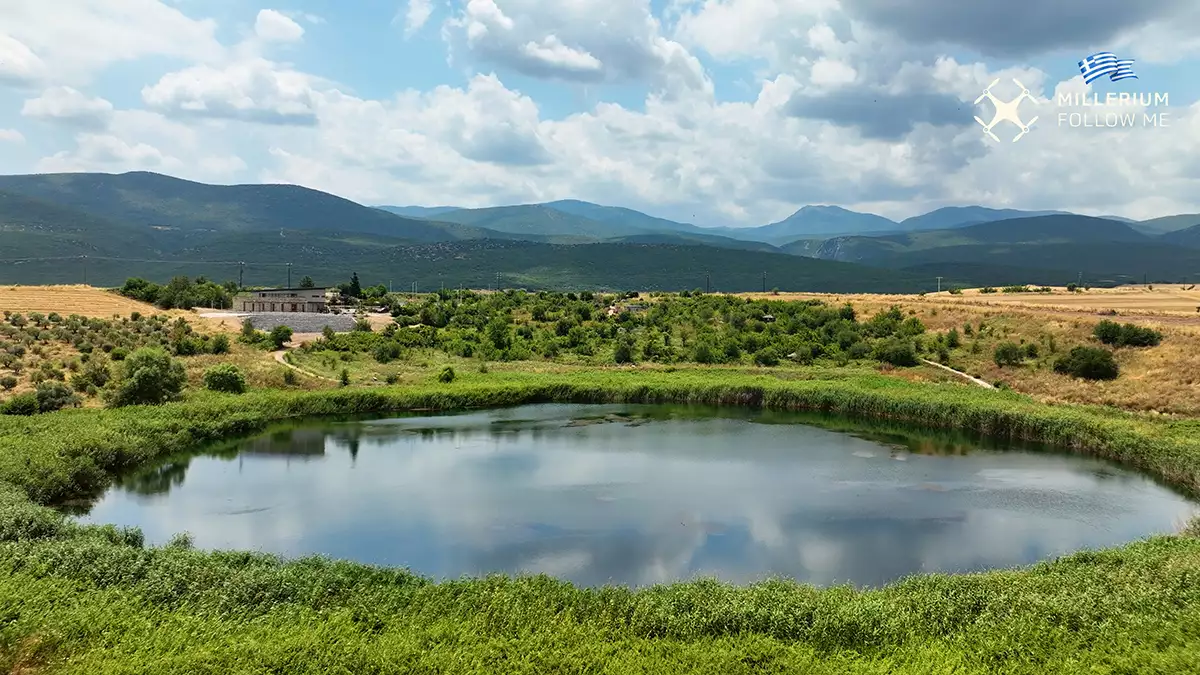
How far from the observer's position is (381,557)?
78.5 feet

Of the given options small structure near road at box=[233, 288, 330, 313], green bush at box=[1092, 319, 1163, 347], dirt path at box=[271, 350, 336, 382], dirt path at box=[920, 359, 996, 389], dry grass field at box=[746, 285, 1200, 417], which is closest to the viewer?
dry grass field at box=[746, 285, 1200, 417]

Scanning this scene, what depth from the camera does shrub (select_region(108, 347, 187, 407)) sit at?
134ft

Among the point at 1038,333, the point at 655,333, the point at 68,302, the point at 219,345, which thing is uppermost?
the point at 68,302

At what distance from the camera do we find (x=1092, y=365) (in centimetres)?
4878

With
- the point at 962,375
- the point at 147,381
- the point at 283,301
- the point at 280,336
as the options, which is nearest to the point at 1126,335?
the point at 962,375

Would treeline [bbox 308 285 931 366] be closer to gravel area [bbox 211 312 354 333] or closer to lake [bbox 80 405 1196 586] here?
gravel area [bbox 211 312 354 333]

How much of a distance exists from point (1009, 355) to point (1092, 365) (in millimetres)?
5957

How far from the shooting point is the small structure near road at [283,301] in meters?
86.8

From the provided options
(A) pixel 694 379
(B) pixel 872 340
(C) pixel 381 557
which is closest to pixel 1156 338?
(B) pixel 872 340

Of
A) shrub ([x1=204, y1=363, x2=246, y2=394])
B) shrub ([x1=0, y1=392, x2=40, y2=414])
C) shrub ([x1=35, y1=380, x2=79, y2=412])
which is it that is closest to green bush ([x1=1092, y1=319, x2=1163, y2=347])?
shrub ([x1=204, y1=363, x2=246, y2=394])

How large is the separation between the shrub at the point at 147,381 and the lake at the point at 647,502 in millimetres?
7098

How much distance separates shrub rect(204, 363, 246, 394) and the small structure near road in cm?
4249

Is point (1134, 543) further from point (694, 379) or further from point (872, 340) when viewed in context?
point (872, 340)

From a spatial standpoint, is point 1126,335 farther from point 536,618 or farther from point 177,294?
point 177,294
